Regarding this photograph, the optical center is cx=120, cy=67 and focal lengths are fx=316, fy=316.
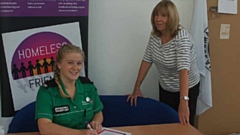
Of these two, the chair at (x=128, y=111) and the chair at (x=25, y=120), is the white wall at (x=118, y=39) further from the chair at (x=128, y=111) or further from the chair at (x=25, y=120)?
the chair at (x=25, y=120)

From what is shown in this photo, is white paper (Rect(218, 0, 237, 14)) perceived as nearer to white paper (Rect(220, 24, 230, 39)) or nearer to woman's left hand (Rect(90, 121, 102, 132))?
white paper (Rect(220, 24, 230, 39))

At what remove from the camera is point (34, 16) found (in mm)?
2541

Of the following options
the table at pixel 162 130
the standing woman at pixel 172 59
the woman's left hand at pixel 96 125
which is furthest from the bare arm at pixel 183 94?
the woman's left hand at pixel 96 125

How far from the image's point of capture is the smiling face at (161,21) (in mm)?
2305

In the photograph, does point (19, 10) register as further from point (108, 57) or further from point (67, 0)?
point (108, 57)

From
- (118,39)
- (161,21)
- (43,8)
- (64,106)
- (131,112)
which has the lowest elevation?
(131,112)

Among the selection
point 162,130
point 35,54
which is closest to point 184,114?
point 162,130

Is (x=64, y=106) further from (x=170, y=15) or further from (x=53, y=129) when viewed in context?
(x=170, y=15)

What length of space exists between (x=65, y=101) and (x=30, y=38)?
3.10 feet

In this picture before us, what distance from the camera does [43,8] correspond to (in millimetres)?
2547

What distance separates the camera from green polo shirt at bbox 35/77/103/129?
70.6 inches

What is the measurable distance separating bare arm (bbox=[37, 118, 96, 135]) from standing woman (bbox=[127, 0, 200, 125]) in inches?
29.8

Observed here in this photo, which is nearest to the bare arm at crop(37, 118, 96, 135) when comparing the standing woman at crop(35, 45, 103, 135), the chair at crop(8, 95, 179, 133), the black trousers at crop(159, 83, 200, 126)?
the standing woman at crop(35, 45, 103, 135)

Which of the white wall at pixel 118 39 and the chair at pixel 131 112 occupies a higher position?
the white wall at pixel 118 39
